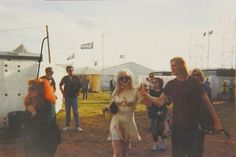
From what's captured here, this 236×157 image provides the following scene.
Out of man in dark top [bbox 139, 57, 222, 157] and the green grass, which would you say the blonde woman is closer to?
man in dark top [bbox 139, 57, 222, 157]

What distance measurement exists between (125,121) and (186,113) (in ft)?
3.09

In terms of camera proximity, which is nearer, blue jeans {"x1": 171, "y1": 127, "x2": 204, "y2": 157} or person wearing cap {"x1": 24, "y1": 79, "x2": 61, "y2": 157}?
blue jeans {"x1": 171, "y1": 127, "x2": 204, "y2": 157}

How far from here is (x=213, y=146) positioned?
24.8 ft

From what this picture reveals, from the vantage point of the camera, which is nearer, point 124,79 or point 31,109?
point 31,109

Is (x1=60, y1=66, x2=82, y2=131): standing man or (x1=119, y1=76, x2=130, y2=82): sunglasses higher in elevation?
(x1=119, y1=76, x2=130, y2=82): sunglasses

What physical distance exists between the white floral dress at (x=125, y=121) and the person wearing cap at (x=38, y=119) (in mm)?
873

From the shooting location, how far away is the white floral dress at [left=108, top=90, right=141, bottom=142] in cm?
464

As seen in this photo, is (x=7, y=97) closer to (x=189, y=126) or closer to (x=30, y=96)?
(x=30, y=96)

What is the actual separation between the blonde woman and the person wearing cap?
875 mm

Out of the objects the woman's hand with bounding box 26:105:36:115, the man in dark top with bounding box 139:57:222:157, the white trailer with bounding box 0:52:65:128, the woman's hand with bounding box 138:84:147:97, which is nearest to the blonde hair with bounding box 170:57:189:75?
the man in dark top with bounding box 139:57:222:157

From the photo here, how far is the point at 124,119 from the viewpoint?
468 cm

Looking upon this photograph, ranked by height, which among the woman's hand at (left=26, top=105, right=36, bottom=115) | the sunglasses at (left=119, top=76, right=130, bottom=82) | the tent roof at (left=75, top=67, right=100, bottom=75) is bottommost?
the woman's hand at (left=26, top=105, right=36, bottom=115)

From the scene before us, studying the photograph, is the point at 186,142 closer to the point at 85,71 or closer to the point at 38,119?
the point at 38,119

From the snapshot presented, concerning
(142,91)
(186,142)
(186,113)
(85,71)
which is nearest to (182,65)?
(186,113)
